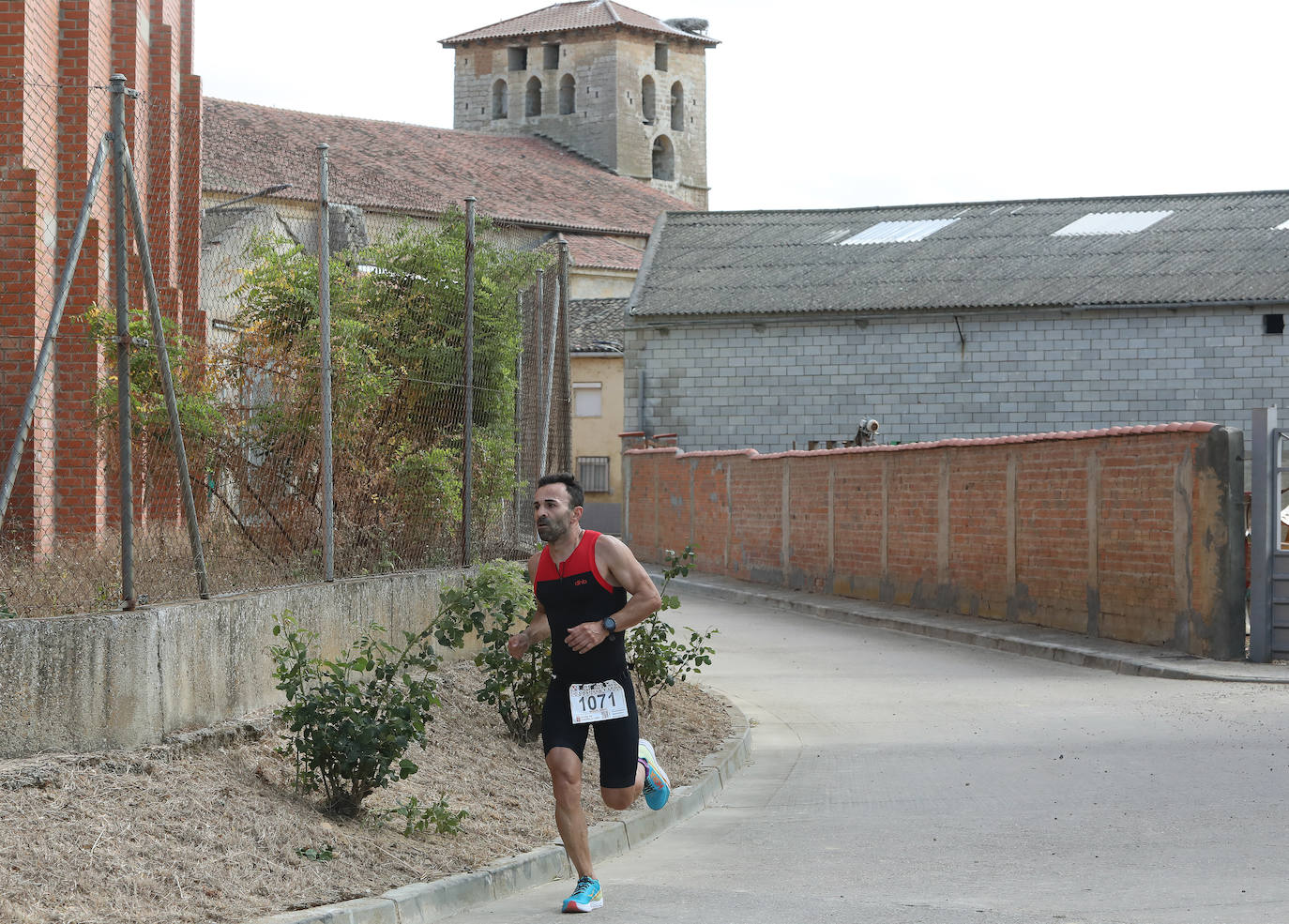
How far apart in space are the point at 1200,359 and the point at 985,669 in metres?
20.0

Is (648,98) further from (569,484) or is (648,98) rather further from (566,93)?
(569,484)

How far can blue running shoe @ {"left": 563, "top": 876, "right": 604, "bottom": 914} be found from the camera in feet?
21.5

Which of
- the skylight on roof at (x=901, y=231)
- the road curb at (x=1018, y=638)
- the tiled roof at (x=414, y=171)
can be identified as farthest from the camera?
the tiled roof at (x=414, y=171)

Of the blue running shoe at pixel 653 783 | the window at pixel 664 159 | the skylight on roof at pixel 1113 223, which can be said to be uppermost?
the window at pixel 664 159

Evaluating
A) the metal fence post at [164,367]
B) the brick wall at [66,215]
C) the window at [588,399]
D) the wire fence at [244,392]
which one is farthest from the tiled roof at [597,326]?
the metal fence post at [164,367]

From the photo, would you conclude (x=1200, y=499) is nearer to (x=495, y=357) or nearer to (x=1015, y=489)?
(x=1015, y=489)

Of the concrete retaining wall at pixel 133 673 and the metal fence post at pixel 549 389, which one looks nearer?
the concrete retaining wall at pixel 133 673

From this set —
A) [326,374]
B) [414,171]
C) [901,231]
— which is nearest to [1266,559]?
[326,374]

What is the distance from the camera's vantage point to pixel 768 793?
383 inches

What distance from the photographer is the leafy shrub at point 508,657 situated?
907cm

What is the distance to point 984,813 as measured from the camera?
28.5 feet

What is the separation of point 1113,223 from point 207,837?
3504 centimetres

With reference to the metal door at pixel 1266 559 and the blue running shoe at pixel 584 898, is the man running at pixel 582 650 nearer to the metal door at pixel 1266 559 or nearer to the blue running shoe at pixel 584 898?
the blue running shoe at pixel 584 898

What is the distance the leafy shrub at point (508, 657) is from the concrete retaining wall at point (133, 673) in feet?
3.58
